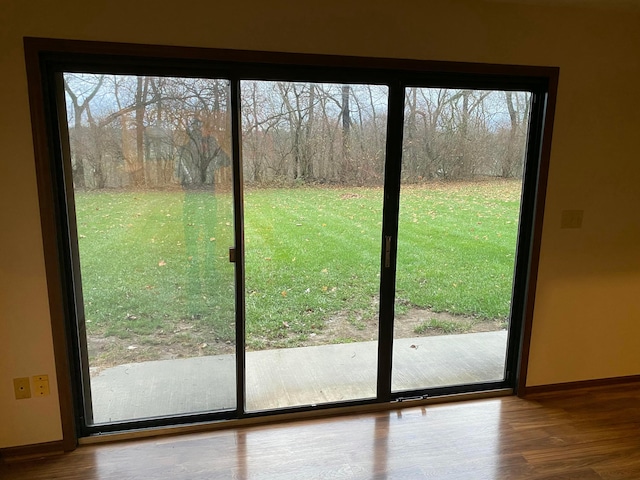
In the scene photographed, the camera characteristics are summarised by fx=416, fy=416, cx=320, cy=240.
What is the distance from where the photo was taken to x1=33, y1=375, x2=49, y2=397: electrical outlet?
211 centimetres

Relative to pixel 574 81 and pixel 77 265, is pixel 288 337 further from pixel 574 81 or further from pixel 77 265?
pixel 574 81

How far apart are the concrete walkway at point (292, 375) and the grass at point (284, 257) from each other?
0.60ft

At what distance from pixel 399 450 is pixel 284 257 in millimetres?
1229

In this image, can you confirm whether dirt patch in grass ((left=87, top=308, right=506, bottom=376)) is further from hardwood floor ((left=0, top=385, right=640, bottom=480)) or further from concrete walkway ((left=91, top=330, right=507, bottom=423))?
hardwood floor ((left=0, top=385, right=640, bottom=480))

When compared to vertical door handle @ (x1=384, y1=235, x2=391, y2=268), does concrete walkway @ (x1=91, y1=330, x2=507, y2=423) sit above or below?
below

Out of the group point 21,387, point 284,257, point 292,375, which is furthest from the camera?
point 292,375

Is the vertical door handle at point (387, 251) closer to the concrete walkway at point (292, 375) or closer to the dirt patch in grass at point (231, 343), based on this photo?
the dirt patch in grass at point (231, 343)

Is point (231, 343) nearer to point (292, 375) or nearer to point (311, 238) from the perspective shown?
point (292, 375)

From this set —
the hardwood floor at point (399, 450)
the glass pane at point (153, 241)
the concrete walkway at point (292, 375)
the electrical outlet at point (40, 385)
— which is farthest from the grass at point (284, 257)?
the hardwood floor at point (399, 450)

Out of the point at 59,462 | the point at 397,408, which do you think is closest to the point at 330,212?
the point at 397,408

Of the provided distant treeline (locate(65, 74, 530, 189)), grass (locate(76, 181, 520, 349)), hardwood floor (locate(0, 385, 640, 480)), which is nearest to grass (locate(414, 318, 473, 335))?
grass (locate(76, 181, 520, 349))

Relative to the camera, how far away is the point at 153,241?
2172 millimetres

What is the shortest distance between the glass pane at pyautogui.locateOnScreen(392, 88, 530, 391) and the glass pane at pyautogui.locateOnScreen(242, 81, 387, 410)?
0.21 meters

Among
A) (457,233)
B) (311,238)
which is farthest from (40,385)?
(457,233)
